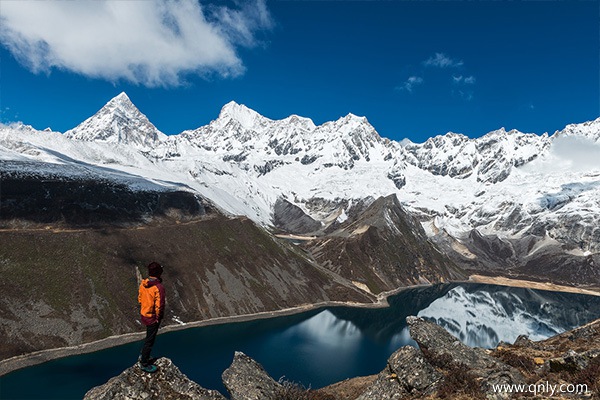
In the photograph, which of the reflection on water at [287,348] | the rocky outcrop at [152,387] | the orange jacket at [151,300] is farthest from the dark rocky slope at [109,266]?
the orange jacket at [151,300]

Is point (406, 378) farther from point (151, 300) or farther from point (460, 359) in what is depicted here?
point (151, 300)

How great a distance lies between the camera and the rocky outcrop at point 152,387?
18469 mm

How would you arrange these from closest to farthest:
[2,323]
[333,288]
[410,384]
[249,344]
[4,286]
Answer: [410,384] < [2,323] < [4,286] < [249,344] < [333,288]

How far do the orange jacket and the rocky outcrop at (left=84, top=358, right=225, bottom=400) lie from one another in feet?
10.9

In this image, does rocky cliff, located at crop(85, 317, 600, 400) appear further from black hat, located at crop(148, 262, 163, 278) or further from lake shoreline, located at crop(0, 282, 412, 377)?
lake shoreline, located at crop(0, 282, 412, 377)

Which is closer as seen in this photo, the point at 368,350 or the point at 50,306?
the point at 50,306

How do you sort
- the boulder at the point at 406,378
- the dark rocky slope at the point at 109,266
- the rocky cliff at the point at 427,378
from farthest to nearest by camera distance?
1. the dark rocky slope at the point at 109,266
2. the boulder at the point at 406,378
3. the rocky cliff at the point at 427,378

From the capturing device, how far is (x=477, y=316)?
191750 mm

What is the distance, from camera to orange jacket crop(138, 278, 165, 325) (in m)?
17.9

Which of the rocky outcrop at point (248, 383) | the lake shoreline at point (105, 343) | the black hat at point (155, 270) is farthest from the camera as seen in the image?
the lake shoreline at point (105, 343)

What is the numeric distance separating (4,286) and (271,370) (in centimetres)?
7175

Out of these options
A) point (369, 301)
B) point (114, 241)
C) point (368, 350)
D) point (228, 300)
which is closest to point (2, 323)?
point (114, 241)

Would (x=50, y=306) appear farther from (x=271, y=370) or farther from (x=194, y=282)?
(x=271, y=370)

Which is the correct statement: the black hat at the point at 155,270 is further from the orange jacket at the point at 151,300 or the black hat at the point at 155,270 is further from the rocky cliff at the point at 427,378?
the rocky cliff at the point at 427,378
